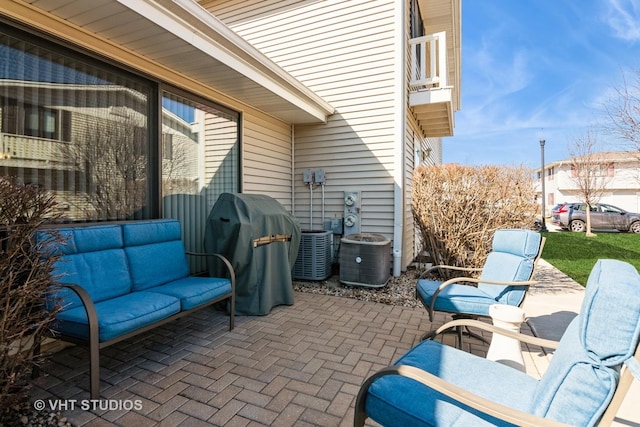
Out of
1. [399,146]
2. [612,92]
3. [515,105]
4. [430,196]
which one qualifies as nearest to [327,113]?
[399,146]

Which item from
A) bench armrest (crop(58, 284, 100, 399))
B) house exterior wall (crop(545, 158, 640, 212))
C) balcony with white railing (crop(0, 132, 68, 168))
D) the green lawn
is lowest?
the green lawn

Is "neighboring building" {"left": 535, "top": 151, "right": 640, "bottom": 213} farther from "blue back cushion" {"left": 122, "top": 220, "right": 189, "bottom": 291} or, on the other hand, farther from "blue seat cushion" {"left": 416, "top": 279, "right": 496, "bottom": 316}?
"blue back cushion" {"left": 122, "top": 220, "right": 189, "bottom": 291}

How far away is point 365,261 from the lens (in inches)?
192

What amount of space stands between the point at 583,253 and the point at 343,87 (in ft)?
24.8

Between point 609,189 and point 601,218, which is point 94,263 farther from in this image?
point 609,189

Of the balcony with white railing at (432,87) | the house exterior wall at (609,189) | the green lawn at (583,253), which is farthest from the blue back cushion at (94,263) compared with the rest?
the house exterior wall at (609,189)

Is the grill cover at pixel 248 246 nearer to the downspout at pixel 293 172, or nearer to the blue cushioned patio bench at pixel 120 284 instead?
the blue cushioned patio bench at pixel 120 284

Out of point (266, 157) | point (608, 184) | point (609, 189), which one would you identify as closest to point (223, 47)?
point (266, 157)

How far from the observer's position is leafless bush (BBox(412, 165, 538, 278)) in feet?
15.9

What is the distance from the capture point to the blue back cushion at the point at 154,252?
120 inches

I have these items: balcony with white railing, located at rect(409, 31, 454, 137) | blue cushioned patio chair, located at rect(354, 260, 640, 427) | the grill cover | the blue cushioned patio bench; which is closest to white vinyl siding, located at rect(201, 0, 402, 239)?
balcony with white railing, located at rect(409, 31, 454, 137)

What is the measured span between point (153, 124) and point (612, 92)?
9.59 metres

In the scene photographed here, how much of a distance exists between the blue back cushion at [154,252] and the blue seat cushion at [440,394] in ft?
8.15

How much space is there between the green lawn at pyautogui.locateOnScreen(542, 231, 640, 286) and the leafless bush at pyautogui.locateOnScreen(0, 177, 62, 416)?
6.95m
